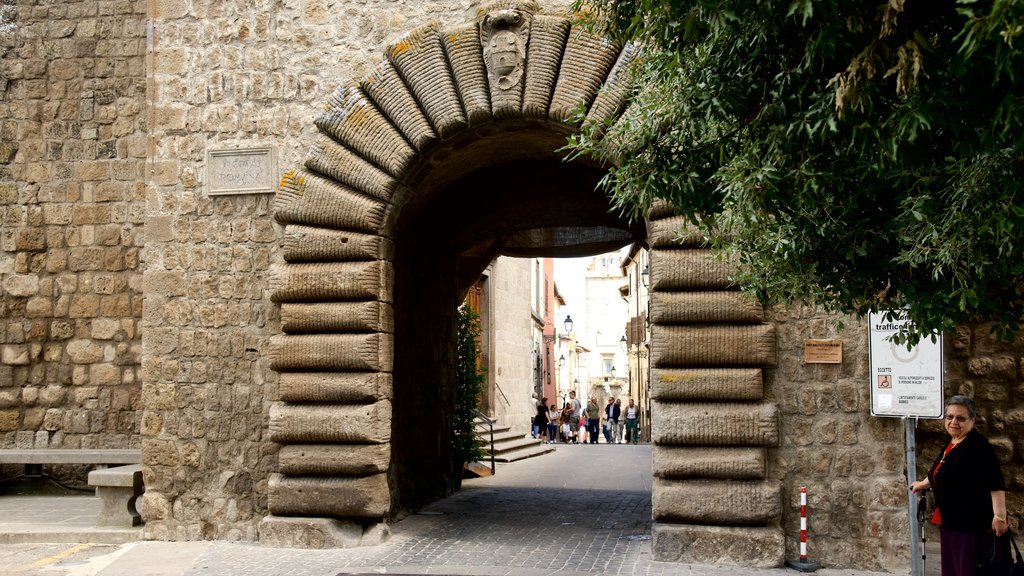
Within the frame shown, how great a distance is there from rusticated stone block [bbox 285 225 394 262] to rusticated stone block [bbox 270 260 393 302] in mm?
61

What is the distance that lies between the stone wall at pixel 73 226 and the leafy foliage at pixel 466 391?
400 centimetres

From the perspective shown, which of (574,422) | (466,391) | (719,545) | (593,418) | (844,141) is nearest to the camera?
(844,141)

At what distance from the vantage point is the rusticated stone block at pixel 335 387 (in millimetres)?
8453

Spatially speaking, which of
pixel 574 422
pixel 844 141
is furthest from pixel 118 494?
pixel 574 422

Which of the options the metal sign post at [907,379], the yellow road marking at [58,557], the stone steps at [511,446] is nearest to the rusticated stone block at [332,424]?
the yellow road marking at [58,557]

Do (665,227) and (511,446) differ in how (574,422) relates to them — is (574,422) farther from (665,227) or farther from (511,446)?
(665,227)

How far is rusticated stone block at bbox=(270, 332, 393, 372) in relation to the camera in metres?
8.47

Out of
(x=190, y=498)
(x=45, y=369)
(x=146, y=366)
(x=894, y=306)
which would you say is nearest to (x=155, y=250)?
(x=146, y=366)

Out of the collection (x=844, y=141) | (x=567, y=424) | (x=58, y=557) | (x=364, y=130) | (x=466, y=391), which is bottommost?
(x=567, y=424)

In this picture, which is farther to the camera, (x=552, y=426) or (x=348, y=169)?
(x=552, y=426)

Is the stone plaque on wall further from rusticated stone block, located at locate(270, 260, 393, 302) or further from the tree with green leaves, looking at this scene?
the tree with green leaves

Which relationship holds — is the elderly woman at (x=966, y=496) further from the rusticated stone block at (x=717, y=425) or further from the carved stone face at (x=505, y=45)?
the carved stone face at (x=505, y=45)

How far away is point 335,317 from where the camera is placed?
8523 mm

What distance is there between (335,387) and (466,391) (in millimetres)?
4888
